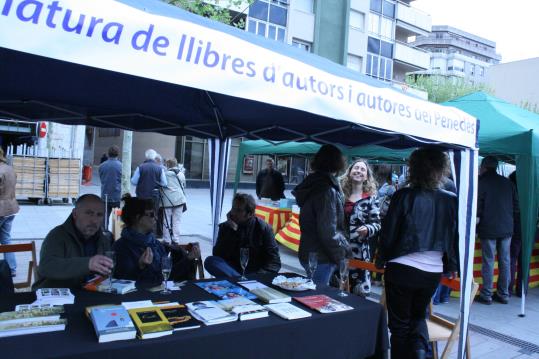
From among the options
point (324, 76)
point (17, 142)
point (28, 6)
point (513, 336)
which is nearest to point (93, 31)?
point (28, 6)

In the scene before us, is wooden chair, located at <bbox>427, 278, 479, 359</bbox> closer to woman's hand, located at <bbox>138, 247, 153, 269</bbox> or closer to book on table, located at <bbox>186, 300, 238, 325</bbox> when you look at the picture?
book on table, located at <bbox>186, 300, 238, 325</bbox>

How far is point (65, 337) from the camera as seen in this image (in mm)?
1619

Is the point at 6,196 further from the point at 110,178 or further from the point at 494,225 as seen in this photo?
the point at 494,225

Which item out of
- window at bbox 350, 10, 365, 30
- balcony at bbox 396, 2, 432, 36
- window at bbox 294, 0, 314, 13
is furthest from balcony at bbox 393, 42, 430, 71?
window at bbox 294, 0, 314, 13

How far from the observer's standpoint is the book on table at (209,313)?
1874 millimetres

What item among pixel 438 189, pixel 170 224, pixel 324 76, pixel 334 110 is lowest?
pixel 170 224

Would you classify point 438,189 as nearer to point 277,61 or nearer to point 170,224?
point 277,61

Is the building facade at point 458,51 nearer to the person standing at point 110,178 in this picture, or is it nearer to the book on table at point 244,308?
the person standing at point 110,178

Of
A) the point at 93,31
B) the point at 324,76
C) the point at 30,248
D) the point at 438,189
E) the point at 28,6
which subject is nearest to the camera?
the point at 28,6

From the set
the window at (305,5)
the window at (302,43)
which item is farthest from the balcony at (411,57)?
the window at (305,5)

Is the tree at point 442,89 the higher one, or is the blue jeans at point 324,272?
the tree at point 442,89

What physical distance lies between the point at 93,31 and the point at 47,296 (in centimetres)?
135

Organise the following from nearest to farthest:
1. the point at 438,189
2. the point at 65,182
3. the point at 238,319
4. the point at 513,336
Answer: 1. the point at 238,319
2. the point at 438,189
3. the point at 513,336
4. the point at 65,182

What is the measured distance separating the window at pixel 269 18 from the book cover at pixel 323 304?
20196 mm
